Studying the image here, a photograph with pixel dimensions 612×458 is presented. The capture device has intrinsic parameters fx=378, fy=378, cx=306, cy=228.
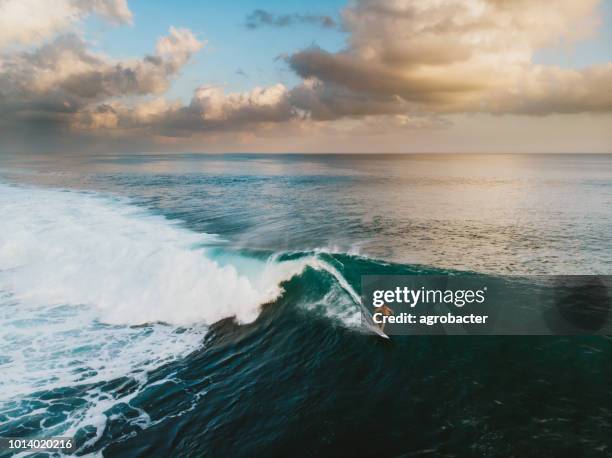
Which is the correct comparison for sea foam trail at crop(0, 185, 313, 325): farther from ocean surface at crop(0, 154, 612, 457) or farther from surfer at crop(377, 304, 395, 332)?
surfer at crop(377, 304, 395, 332)

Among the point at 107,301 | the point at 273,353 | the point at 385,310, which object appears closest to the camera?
the point at 273,353

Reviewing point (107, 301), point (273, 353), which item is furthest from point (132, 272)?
point (273, 353)

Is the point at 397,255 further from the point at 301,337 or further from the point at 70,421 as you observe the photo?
the point at 70,421

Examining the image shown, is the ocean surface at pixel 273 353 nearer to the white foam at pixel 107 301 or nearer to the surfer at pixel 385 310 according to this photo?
the white foam at pixel 107 301

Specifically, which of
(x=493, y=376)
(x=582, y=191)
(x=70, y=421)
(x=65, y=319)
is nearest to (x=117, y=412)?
(x=70, y=421)

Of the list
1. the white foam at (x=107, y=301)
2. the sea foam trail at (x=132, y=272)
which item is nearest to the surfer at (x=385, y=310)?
the white foam at (x=107, y=301)

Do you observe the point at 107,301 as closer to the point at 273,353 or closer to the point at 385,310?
the point at 273,353

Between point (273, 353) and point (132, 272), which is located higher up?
point (132, 272)
